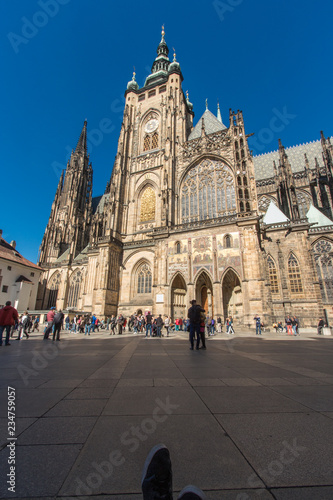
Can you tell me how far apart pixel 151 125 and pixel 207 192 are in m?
13.1

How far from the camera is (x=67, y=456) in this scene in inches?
57.6

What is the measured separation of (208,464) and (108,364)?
12.5 feet

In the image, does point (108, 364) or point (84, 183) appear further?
point (84, 183)

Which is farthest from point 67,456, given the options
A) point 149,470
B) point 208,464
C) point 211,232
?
point 211,232

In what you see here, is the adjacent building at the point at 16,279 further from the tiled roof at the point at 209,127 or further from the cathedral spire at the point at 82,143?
the cathedral spire at the point at 82,143

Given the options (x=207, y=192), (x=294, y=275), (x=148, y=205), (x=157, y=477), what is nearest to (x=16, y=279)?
(x=148, y=205)

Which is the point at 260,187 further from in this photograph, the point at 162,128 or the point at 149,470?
the point at 149,470

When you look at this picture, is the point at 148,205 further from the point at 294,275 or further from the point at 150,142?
the point at 294,275

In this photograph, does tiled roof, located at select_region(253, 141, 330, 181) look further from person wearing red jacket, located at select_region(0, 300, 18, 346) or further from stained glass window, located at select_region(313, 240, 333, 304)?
person wearing red jacket, located at select_region(0, 300, 18, 346)

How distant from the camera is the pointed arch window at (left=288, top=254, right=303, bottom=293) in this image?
21422mm

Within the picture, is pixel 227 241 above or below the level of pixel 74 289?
above

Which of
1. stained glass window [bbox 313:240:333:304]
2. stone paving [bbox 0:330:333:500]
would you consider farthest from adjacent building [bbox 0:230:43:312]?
stained glass window [bbox 313:240:333:304]

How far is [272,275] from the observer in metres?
22.4

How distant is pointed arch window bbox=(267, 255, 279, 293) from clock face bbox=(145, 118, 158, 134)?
20749 mm
